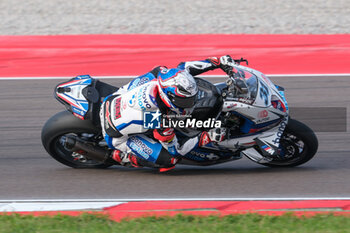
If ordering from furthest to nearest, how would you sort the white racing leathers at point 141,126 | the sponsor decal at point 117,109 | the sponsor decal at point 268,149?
the sponsor decal at point 268,149 → the sponsor decal at point 117,109 → the white racing leathers at point 141,126

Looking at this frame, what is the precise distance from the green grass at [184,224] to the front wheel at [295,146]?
3.61 ft

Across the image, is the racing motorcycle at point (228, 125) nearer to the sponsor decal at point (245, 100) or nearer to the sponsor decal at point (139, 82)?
the sponsor decal at point (245, 100)

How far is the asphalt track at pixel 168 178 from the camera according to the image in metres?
6.14

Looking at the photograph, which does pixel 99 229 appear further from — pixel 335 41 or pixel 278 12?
pixel 278 12

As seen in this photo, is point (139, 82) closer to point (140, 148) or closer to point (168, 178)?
point (140, 148)

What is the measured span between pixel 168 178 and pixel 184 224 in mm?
1468

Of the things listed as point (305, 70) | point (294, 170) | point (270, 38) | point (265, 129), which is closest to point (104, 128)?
point (265, 129)

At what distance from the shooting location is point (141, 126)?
5.96 meters

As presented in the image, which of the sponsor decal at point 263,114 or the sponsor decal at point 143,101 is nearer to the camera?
the sponsor decal at point 143,101

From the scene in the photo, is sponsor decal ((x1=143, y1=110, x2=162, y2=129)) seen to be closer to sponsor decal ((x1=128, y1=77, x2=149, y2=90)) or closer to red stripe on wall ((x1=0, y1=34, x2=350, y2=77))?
sponsor decal ((x1=128, y1=77, x2=149, y2=90))

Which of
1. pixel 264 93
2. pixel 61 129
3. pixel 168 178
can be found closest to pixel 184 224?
pixel 168 178

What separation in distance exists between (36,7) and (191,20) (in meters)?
3.91

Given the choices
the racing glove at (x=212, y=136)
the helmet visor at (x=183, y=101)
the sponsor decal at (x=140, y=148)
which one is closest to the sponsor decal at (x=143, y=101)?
the helmet visor at (x=183, y=101)

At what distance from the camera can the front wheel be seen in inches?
241
